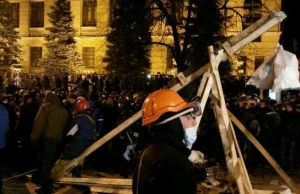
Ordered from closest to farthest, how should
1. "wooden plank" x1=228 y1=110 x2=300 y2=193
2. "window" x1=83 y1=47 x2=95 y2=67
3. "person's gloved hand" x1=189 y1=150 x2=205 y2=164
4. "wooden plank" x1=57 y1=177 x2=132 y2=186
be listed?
"person's gloved hand" x1=189 y1=150 x2=205 y2=164 → "wooden plank" x1=228 y1=110 x2=300 y2=193 → "wooden plank" x1=57 y1=177 x2=132 y2=186 → "window" x1=83 y1=47 x2=95 y2=67

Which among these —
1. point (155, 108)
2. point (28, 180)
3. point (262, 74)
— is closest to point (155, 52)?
point (28, 180)

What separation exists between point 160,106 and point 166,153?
19.7 inches

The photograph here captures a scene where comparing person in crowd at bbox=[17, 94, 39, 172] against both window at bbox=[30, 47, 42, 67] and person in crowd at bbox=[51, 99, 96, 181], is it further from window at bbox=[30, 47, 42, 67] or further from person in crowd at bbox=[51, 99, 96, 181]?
window at bbox=[30, 47, 42, 67]

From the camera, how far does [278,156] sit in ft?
44.2

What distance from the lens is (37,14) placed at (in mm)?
47000

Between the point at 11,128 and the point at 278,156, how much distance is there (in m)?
7.08

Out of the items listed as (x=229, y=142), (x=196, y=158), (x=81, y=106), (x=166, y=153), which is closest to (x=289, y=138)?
(x=81, y=106)

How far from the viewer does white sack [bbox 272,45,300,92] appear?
7398 mm

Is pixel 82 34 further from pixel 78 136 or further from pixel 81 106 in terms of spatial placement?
pixel 78 136

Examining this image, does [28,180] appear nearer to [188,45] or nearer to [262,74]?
[262,74]

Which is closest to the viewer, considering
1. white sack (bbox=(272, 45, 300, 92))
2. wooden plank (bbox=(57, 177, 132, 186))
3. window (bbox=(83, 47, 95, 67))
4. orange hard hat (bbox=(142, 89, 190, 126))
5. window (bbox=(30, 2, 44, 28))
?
orange hard hat (bbox=(142, 89, 190, 126))

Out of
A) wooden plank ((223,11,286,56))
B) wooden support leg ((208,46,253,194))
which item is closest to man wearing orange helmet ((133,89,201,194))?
wooden support leg ((208,46,253,194))

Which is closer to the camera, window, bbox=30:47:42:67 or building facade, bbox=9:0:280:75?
building facade, bbox=9:0:280:75

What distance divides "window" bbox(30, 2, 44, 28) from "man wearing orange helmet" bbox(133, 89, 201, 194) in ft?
148
